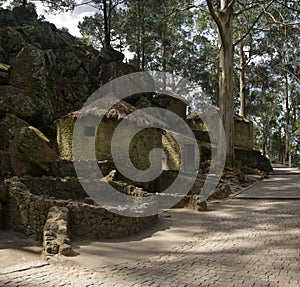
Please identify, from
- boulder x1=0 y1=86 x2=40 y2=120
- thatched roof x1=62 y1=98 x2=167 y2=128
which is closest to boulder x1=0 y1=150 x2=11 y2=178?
thatched roof x1=62 y1=98 x2=167 y2=128

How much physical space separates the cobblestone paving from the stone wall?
5.48 ft

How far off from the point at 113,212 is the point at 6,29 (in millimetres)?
23158

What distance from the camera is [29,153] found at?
1362 centimetres

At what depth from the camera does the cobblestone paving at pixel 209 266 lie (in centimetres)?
540

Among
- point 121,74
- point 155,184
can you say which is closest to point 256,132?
point 121,74

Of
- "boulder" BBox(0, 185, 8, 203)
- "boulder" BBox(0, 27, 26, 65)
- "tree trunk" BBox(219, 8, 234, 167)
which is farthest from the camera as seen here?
"boulder" BBox(0, 27, 26, 65)

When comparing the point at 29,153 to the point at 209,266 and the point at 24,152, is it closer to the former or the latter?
the point at 24,152

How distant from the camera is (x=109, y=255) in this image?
23.2 feet

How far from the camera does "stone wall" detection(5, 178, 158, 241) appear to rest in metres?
8.45

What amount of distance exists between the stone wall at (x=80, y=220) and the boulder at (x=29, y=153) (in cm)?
432

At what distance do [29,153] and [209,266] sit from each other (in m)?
9.78

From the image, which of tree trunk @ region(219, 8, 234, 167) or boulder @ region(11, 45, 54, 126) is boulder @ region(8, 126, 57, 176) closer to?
boulder @ region(11, 45, 54, 126)

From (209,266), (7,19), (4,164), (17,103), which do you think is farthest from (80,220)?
(7,19)

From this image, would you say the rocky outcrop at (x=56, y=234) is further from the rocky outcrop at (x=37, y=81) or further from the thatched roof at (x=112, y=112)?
the thatched roof at (x=112, y=112)
